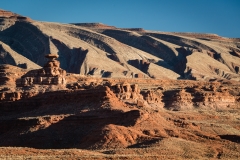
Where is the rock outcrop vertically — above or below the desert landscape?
above

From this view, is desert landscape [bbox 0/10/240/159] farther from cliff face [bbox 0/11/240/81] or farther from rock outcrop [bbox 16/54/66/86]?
cliff face [bbox 0/11/240/81]

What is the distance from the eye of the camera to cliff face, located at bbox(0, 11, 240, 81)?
156 meters

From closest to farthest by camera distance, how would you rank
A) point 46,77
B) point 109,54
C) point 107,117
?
point 107,117 < point 46,77 < point 109,54

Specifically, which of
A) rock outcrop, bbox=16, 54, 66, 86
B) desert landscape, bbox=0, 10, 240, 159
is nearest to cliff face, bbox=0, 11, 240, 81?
desert landscape, bbox=0, 10, 240, 159

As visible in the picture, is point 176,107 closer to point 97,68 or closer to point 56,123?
point 56,123

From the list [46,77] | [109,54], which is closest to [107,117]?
[46,77]

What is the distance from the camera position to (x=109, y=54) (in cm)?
17150

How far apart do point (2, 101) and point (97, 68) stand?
76.8 m

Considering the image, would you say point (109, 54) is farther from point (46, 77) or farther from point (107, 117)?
point (107, 117)

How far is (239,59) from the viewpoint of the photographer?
18862 cm

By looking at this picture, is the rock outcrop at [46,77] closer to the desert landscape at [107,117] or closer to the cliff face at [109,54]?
the desert landscape at [107,117]

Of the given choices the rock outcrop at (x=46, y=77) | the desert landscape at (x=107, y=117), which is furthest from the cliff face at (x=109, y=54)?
the rock outcrop at (x=46, y=77)

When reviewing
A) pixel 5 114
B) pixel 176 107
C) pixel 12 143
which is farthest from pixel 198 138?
pixel 176 107

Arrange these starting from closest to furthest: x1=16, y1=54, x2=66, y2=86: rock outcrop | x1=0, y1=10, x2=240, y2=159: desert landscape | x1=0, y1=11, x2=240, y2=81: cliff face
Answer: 1. x1=0, y1=10, x2=240, y2=159: desert landscape
2. x1=16, y1=54, x2=66, y2=86: rock outcrop
3. x1=0, y1=11, x2=240, y2=81: cliff face
